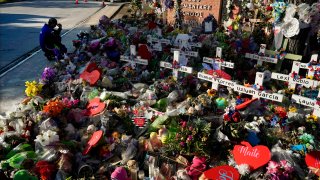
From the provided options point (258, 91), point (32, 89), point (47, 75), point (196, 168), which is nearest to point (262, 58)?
point (258, 91)

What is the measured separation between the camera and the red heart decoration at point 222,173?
385 centimetres

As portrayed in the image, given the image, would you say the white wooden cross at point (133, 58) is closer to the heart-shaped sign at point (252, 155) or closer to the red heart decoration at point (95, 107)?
the red heart decoration at point (95, 107)

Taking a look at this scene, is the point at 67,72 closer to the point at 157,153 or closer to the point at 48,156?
the point at 48,156

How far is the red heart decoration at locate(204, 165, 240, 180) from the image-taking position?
3.85 m

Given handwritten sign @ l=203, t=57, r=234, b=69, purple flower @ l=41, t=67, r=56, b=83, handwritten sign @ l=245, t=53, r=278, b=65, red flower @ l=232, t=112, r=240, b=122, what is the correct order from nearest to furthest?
1. red flower @ l=232, t=112, r=240, b=122
2. handwritten sign @ l=203, t=57, r=234, b=69
3. purple flower @ l=41, t=67, r=56, b=83
4. handwritten sign @ l=245, t=53, r=278, b=65

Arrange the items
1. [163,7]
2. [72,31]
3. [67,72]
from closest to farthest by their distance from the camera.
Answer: [67,72]
[163,7]
[72,31]

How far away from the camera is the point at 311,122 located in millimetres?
5023

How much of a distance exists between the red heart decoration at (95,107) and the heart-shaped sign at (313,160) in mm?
3173

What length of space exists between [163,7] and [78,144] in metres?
8.53

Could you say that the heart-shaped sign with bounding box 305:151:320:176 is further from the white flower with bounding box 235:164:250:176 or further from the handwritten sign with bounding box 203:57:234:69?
the handwritten sign with bounding box 203:57:234:69

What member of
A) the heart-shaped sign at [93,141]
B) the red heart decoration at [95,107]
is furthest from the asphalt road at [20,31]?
the heart-shaped sign at [93,141]

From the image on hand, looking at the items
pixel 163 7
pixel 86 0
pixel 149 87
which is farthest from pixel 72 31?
pixel 86 0

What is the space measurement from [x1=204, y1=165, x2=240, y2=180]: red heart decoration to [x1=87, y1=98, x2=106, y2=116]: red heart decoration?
217cm

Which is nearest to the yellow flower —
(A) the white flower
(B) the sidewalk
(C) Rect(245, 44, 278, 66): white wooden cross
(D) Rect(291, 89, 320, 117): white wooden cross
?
(B) the sidewalk
